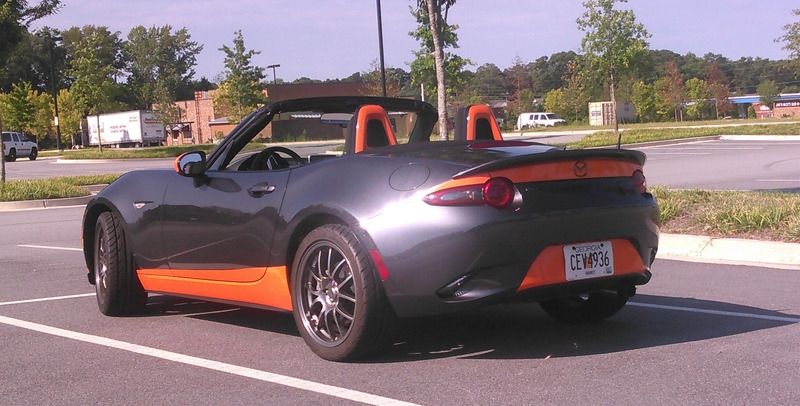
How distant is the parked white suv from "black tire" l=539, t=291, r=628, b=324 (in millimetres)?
54398

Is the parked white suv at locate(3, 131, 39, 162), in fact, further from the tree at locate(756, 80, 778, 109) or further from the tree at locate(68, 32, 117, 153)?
the tree at locate(756, 80, 778, 109)

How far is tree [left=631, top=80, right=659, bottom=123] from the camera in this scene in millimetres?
79250

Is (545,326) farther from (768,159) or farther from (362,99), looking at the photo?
(768,159)

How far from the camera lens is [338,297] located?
16.7 ft

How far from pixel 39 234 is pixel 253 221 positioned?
951cm

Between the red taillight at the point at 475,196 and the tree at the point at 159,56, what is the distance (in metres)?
113

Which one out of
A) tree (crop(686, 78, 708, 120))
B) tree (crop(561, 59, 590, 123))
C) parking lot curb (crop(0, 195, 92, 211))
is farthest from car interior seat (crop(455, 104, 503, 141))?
tree (crop(686, 78, 708, 120))

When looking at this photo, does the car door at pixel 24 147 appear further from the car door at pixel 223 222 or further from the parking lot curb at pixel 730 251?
the car door at pixel 223 222

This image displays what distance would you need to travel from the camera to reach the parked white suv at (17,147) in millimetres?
55406

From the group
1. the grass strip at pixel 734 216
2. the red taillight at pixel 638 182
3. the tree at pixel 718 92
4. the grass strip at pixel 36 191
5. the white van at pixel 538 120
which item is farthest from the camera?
the tree at pixel 718 92

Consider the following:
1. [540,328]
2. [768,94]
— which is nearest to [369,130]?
[540,328]

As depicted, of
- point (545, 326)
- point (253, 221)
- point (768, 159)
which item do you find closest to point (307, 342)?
point (253, 221)

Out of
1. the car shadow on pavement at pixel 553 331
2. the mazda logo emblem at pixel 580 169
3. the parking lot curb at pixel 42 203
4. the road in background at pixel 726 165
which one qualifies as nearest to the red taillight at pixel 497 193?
the mazda logo emblem at pixel 580 169

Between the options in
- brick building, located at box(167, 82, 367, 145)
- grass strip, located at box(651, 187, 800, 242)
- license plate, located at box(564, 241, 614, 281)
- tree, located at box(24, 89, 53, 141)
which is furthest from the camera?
brick building, located at box(167, 82, 367, 145)
